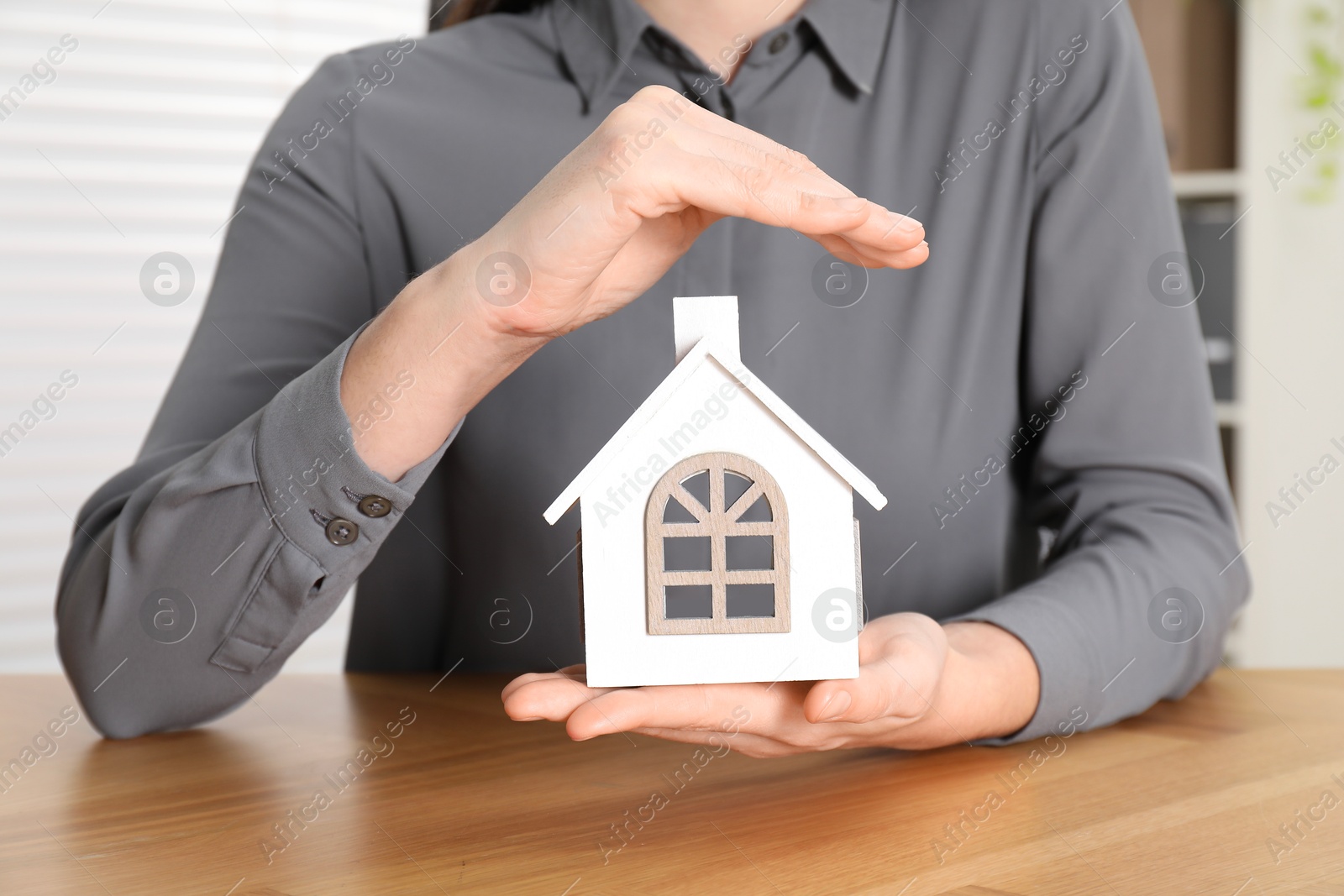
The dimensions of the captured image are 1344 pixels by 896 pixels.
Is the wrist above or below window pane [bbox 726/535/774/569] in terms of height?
above

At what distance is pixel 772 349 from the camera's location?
1070 millimetres

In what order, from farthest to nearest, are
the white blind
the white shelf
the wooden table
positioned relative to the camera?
the white shelf < the white blind < the wooden table

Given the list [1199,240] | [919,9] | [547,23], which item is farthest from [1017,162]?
[1199,240]

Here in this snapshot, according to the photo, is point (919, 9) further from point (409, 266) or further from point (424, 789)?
point (424, 789)

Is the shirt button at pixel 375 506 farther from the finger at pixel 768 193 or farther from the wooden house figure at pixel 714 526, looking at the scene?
the finger at pixel 768 193

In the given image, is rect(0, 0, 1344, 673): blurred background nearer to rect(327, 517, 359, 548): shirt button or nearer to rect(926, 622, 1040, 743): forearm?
rect(327, 517, 359, 548): shirt button

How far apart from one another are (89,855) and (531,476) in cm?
56

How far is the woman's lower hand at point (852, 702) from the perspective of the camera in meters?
0.60

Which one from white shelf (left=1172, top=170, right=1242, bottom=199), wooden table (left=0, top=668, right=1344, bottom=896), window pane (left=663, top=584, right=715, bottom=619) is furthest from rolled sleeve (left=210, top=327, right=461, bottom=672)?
white shelf (left=1172, top=170, right=1242, bottom=199)

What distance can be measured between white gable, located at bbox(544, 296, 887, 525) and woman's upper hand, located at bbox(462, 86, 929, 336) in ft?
0.20

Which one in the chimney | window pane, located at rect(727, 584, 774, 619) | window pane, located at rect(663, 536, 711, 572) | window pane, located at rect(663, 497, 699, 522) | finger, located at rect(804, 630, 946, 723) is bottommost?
window pane, located at rect(727, 584, 774, 619)

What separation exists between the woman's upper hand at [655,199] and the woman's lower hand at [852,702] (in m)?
0.23

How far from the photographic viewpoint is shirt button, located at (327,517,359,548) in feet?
2.61

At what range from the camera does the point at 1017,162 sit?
1090mm
